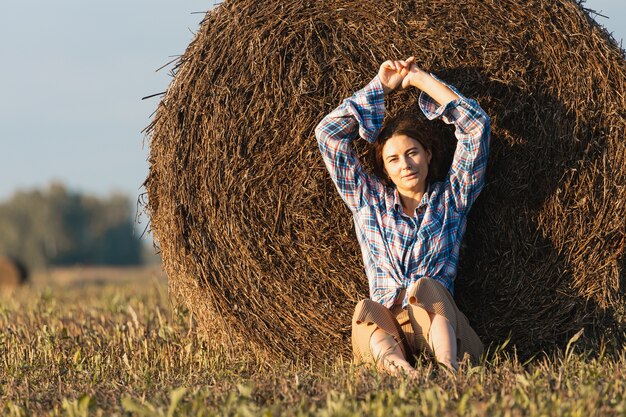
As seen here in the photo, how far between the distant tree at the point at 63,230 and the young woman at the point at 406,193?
4281cm

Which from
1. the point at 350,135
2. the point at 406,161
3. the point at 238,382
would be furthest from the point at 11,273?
the point at 238,382

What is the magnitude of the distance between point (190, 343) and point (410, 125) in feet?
6.48

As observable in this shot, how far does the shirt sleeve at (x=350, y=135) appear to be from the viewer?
4918 mm

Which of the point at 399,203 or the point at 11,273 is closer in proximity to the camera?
the point at 399,203

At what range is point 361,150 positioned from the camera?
17.5 ft

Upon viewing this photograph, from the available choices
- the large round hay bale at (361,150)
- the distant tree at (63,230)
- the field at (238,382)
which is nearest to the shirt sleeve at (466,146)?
the large round hay bale at (361,150)

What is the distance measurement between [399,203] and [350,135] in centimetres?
47

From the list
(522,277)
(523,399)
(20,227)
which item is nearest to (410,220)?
(522,277)

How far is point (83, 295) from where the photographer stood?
35.7ft

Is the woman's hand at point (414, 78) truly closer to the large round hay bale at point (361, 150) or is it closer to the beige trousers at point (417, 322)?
the large round hay bale at point (361, 150)

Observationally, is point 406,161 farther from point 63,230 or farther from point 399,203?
point 63,230

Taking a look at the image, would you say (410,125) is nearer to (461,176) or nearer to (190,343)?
(461,176)

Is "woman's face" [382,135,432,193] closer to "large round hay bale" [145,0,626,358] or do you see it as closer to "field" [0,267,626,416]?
"large round hay bale" [145,0,626,358]

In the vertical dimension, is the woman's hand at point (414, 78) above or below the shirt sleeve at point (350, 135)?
above
